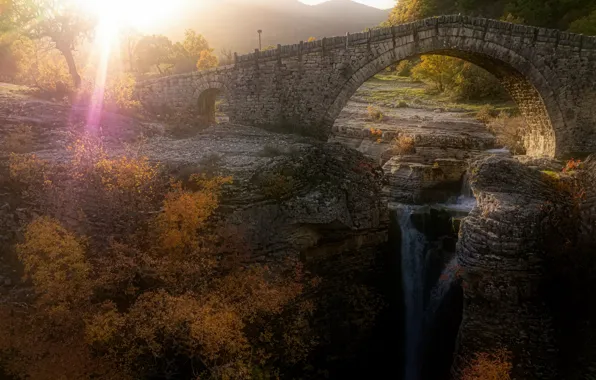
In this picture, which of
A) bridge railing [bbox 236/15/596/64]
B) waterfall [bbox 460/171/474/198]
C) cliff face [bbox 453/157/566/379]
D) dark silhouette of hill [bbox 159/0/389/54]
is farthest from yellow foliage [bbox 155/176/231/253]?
dark silhouette of hill [bbox 159/0/389/54]

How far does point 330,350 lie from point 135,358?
7500 mm

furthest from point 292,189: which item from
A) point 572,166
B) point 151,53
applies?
point 151,53

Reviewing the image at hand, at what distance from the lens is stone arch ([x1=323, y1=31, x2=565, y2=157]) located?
18203mm

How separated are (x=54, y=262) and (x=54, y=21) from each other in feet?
53.1

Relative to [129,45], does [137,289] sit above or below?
below

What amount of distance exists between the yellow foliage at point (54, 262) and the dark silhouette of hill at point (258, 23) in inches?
3640

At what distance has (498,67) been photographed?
19766 mm

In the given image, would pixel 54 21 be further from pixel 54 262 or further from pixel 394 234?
pixel 394 234

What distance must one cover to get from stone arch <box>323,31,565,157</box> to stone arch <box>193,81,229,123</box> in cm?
615

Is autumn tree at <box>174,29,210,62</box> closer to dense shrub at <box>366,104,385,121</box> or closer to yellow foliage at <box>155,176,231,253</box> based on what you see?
dense shrub at <box>366,104,385,121</box>

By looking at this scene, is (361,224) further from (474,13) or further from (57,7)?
(474,13)

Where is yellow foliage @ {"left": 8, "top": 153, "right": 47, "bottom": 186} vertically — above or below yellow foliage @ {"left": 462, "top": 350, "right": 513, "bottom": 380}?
above

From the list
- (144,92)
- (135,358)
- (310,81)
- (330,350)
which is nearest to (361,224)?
(330,350)

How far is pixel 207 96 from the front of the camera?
2327 centimetres
